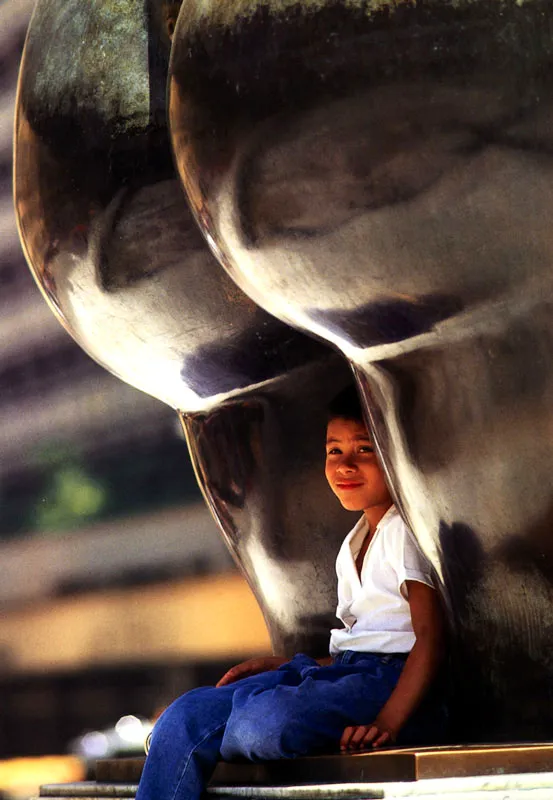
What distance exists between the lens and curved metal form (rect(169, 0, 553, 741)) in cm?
56

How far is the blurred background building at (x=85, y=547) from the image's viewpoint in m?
1.50

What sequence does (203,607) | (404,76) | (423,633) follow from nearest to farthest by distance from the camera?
1. (404,76)
2. (423,633)
3. (203,607)

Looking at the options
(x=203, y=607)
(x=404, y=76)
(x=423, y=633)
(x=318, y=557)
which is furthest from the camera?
(x=203, y=607)

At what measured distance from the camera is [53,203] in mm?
784

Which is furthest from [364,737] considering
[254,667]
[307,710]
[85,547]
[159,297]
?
[85,547]

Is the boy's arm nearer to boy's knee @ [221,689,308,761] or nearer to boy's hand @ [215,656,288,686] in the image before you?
boy's knee @ [221,689,308,761]

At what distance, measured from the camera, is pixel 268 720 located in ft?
2.20

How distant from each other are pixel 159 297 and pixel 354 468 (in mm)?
167

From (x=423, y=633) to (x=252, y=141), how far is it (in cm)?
30

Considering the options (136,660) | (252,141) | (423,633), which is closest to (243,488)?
(423,633)

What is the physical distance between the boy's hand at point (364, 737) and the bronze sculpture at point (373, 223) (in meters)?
0.04

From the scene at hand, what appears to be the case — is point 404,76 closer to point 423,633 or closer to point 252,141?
point 252,141

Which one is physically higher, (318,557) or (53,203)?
(53,203)

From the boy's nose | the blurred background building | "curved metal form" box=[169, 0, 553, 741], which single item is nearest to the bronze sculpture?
"curved metal form" box=[169, 0, 553, 741]
